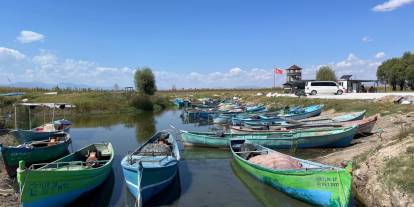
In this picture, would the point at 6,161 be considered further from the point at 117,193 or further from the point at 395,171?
the point at 395,171

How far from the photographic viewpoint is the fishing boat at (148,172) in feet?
48.8

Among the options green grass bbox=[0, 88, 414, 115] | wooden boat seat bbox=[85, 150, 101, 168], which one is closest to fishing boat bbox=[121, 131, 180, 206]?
wooden boat seat bbox=[85, 150, 101, 168]

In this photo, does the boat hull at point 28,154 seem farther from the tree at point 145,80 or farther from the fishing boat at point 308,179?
the tree at point 145,80

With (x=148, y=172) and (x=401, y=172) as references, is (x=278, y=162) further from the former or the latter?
(x=148, y=172)

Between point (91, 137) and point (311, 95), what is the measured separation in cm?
3506

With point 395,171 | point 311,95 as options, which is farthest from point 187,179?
point 311,95

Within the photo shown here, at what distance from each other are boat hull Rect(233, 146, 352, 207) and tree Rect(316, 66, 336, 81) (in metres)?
80.0

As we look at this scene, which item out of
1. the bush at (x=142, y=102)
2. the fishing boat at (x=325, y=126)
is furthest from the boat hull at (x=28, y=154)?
the bush at (x=142, y=102)

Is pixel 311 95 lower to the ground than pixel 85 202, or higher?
higher

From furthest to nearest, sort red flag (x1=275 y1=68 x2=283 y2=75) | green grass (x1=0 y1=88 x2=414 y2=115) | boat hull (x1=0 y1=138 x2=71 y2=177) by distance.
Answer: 1. red flag (x1=275 y1=68 x2=283 y2=75)
2. green grass (x1=0 y1=88 x2=414 y2=115)
3. boat hull (x1=0 y1=138 x2=71 y2=177)

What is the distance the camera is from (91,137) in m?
36.5

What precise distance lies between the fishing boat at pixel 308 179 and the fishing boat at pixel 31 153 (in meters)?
11.3

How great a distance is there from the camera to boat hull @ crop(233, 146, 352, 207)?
12945 mm

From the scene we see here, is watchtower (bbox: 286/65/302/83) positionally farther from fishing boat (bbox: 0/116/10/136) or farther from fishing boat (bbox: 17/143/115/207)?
fishing boat (bbox: 17/143/115/207)
